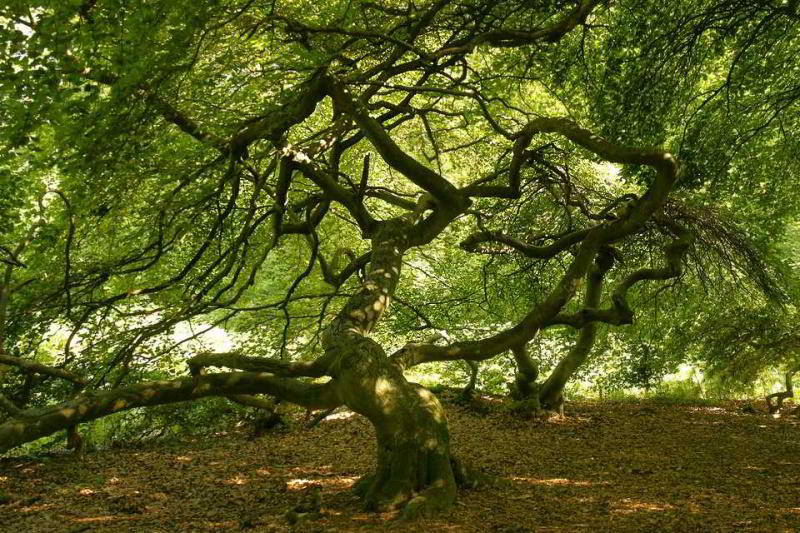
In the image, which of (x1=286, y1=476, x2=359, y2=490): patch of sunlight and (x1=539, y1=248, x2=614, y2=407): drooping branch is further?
(x1=539, y1=248, x2=614, y2=407): drooping branch

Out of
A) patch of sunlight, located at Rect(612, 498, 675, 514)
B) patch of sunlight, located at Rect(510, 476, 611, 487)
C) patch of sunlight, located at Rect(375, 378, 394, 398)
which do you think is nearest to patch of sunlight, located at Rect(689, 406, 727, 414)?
patch of sunlight, located at Rect(510, 476, 611, 487)

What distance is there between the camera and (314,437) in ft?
31.9

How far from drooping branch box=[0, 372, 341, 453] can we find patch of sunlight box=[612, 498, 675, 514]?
2.58 m

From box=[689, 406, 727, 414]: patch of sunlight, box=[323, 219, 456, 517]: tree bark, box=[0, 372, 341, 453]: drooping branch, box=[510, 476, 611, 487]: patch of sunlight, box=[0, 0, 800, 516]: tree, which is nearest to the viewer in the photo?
box=[0, 372, 341, 453]: drooping branch

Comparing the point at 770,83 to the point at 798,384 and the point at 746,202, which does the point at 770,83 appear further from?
the point at 798,384

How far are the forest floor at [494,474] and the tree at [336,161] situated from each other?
767 millimetres

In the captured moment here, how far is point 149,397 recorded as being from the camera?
5.15 m

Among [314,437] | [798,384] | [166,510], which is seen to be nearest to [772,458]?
[314,437]

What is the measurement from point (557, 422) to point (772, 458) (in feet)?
9.85

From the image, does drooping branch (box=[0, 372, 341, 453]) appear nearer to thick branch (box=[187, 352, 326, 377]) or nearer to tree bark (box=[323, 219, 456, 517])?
thick branch (box=[187, 352, 326, 377])

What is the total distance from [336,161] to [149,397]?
3773mm

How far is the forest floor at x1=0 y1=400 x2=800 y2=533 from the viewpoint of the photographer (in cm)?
534

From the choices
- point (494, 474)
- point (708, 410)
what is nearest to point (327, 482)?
point (494, 474)

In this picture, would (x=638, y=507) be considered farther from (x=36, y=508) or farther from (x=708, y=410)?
(x=708, y=410)
